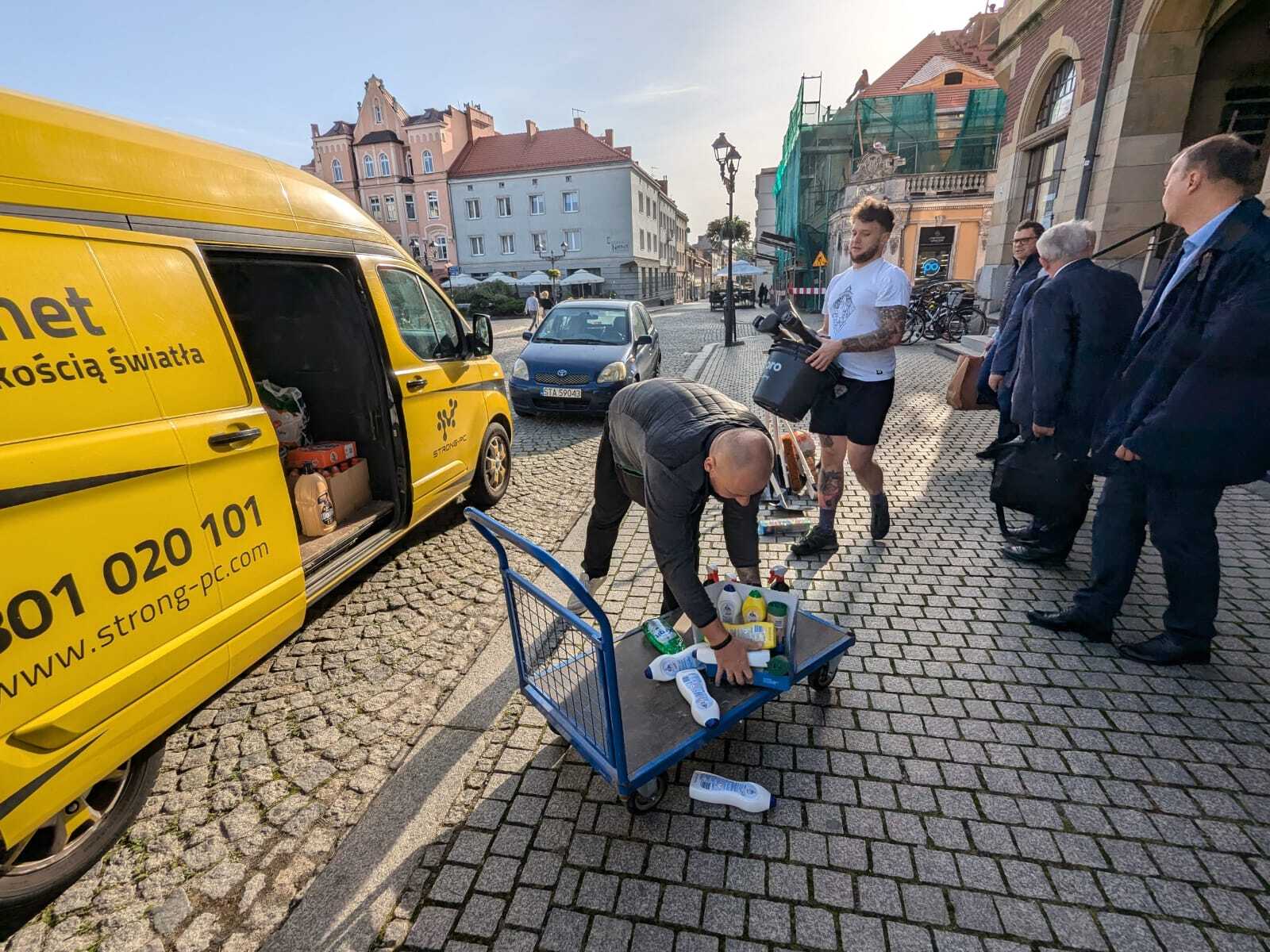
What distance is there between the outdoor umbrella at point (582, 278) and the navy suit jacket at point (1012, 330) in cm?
4130

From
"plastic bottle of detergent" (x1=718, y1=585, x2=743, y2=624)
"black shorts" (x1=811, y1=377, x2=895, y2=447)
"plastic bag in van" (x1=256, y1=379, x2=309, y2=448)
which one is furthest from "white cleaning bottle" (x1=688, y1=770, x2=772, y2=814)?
"plastic bag in van" (x1=256, y1=379, x2=309, y2=448)

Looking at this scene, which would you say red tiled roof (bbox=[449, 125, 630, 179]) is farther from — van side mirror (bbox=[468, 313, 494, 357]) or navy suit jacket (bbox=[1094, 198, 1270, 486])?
navy suit jacket (bbox=[1094, 198, 1270, 486])

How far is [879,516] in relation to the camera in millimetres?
4559

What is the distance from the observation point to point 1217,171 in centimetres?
264

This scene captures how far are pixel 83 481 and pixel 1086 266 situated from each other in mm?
4774

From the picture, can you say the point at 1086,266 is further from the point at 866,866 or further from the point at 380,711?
the point at 380,711

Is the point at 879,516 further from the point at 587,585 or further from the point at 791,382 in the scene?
the point at 587,585

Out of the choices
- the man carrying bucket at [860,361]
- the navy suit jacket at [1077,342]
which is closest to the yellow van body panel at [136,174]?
the man carrying bucket at [860,361]

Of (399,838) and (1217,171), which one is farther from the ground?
(1217,171)

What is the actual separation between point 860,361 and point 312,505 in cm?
369

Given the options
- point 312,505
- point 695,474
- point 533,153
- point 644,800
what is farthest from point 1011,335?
point 533,153

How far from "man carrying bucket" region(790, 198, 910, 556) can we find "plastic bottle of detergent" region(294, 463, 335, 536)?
3231 millimetres

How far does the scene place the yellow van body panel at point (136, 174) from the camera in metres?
2.00

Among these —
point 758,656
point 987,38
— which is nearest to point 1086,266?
point 758,656
